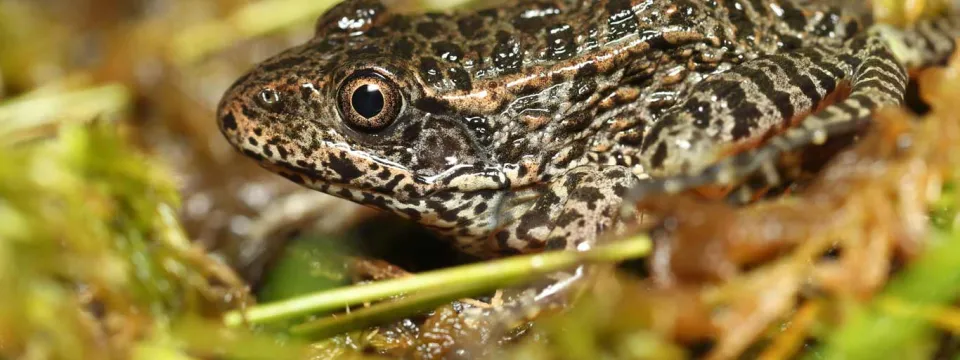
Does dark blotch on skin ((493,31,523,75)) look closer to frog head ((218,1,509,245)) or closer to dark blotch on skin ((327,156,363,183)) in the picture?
frog head ((218,1,509,245))

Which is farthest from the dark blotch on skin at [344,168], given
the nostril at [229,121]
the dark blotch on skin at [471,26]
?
the dark blotch on skin at [471,26]

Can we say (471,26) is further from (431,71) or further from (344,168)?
(344,168)

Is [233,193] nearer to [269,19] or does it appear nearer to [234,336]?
[269,19]

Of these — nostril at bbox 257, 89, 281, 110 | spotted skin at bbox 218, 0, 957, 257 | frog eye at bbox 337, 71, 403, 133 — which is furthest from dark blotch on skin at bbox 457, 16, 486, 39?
nostril at bbox 257, 89, 281, 110

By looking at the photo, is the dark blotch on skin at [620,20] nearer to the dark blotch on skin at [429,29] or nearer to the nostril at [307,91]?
the dark blotch on skin at [429,29]

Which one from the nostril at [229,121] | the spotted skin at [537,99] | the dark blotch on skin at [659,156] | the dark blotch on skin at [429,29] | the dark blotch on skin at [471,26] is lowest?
the dark blotch on skin at [659,156]

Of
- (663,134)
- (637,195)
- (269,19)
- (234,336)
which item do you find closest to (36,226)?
(234,336)

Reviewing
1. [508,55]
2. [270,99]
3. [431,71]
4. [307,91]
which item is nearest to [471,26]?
[508,55]
